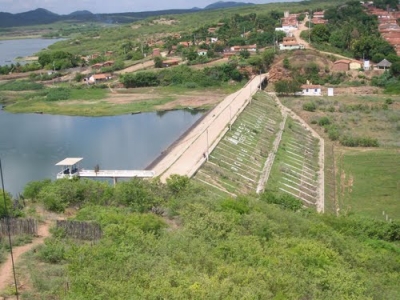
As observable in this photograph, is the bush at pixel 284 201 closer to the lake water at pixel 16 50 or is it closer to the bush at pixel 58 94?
the bush at pixel 58 94

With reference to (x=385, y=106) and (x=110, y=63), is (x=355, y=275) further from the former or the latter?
(x=110, y=63)

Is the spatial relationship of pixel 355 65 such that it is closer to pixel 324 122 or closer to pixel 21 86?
pixel 324 122

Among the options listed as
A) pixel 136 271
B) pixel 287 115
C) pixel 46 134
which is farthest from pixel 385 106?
pixel 136 271

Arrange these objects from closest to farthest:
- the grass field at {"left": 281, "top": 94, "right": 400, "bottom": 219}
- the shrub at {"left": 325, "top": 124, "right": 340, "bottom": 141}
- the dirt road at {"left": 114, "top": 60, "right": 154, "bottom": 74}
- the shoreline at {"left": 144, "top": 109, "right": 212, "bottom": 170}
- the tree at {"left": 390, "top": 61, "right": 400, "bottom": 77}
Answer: the grass field at {"left": 281, "top": 94, "right": 400, "bottom": 219} → the shoreline at {"left": 144, "top": 109, "right": 212, "bottom": 170} → the shrub at {"left": 325, "top": 124, "right": 340, "bottom": 141} → the tree at {"left": 390, "top": 61, "right": 400, "bottom": 77} → the dirt road at {"left": 114, "top": 60, "right": 154, "bottom": 74}

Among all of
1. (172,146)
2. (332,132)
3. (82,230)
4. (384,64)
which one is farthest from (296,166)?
(384,64)

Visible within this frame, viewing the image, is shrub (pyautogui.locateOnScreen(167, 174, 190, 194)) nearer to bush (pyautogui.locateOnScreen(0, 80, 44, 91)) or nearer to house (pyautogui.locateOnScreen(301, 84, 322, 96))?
house (pyautogui.locateOnScreen(301, 84, 322, 96))

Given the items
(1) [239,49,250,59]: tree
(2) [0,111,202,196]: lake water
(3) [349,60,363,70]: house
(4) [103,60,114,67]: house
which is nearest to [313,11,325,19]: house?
(1) [239,49,250,59]: tree

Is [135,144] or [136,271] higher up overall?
[136,271]
